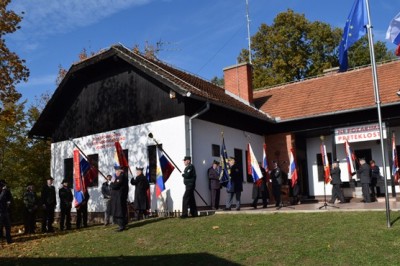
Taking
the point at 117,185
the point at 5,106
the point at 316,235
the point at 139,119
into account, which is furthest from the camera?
the point at 5,106

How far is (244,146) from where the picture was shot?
19.1m

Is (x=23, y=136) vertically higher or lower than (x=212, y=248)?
higher

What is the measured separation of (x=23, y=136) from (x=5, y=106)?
496 centimetres

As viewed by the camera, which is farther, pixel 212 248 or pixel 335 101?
pixel 335 101

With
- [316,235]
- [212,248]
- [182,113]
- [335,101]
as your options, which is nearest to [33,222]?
[182,113]

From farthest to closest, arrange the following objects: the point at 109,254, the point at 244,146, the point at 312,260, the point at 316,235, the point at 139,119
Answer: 1. the point at 244,146
2. the point at 139,119
3. the point at 109,254
4. the point at 316,235
5. the point at 312,260

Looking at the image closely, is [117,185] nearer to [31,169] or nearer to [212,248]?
[212,248]

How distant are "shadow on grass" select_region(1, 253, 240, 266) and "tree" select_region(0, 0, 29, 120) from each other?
10.1m

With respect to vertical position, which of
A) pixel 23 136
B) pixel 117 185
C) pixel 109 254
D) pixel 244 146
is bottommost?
pixel 109 254

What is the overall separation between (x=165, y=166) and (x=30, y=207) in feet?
15.9

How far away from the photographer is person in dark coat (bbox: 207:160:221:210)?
1563 cm

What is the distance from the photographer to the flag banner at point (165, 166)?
14875mm

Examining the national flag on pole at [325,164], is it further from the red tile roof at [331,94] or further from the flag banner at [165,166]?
the flag banner at [165,166]

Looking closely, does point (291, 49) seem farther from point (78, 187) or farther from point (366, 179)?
point (78, 187)
